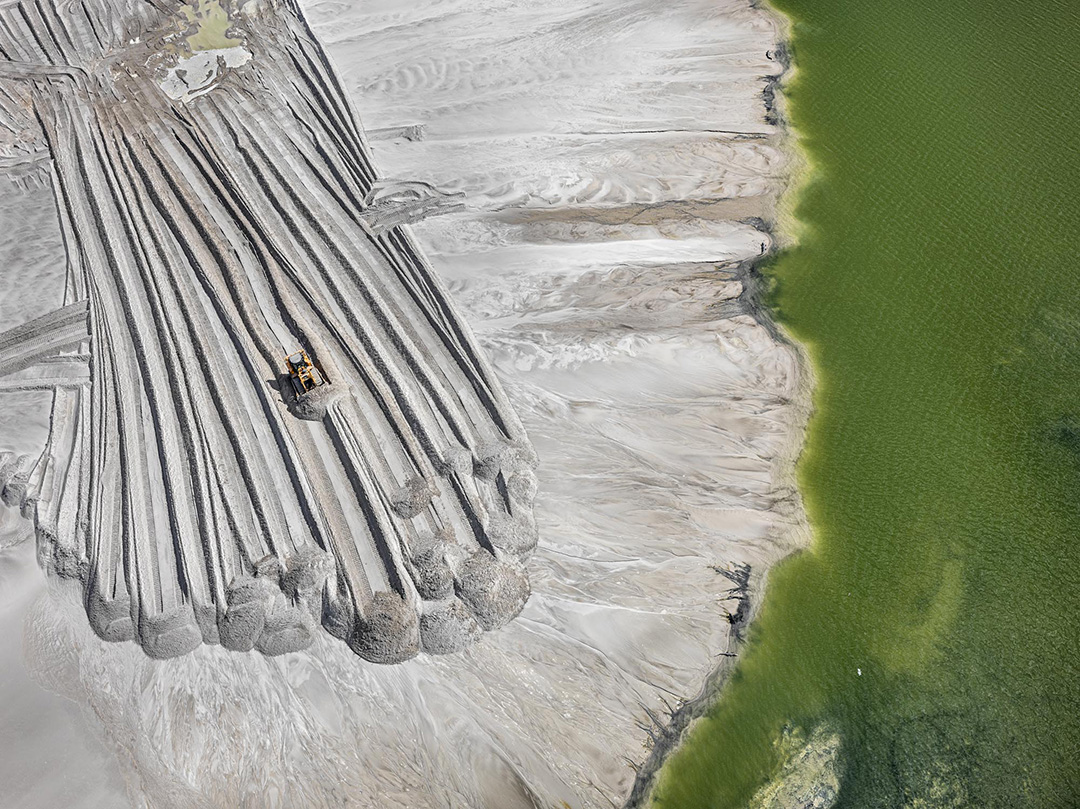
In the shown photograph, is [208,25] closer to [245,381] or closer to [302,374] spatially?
[245,381]

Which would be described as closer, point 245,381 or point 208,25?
point 245,381

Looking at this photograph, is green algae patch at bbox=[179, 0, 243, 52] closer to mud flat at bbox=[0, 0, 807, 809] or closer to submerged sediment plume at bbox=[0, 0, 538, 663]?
mud flat at bbox=[0, 0, 807, 809]

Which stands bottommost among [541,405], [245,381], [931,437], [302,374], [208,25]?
[931,437]

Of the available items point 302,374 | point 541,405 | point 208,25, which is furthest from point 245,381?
point 208,25

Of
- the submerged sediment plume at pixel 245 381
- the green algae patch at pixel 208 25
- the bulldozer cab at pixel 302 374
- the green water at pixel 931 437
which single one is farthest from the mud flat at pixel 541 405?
the green water at pixel 931 437

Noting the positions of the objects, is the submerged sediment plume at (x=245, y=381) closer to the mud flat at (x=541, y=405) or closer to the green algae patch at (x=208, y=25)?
the mud flat at (x=541, y=405)

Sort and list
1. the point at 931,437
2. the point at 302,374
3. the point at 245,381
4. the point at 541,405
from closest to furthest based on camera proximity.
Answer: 1. the point at 302,374
2. the point at 245,381
3. the point at 541,405
4. the point at 931,437
